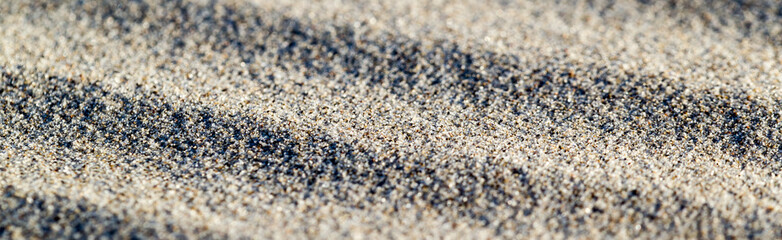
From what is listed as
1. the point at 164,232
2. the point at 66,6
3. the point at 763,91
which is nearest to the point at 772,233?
the point at 763,91

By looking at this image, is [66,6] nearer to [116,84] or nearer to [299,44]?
[116,84]

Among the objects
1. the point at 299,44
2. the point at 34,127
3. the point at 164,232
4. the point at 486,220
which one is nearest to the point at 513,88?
the point at 486,220

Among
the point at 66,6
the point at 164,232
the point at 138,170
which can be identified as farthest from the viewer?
the point at 66,6

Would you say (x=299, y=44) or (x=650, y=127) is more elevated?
(x=299, y=44)

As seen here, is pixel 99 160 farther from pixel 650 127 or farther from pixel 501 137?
pixel 650 127

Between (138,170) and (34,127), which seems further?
(34,127)

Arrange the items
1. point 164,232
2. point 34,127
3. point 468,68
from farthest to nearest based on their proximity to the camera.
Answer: point 468,68, point 34,127, point 164,232

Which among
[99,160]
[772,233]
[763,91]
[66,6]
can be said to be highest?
[66,6]
